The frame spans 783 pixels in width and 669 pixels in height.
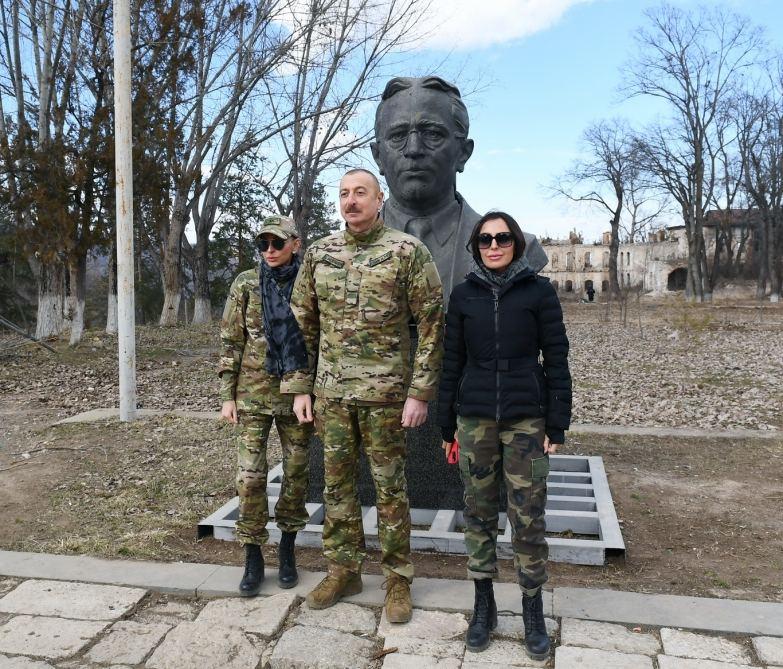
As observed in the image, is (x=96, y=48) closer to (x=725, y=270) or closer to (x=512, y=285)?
(x=512, y=285)

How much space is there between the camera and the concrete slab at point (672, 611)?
2.96m

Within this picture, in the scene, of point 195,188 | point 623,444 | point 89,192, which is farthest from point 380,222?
point 195,188

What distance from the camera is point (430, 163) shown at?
414cm

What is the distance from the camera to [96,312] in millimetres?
29547

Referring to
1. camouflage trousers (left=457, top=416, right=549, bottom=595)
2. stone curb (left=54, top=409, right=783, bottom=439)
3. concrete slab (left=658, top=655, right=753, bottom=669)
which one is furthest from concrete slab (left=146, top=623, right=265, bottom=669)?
stone curb (left=54, top=409, right=783, bottom=439)

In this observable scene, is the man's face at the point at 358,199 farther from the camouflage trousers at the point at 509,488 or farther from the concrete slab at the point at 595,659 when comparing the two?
the concrete slab at the point at 595,659

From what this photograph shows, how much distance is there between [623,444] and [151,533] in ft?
13.9

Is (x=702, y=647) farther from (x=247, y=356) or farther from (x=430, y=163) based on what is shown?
(x=430, y=163)

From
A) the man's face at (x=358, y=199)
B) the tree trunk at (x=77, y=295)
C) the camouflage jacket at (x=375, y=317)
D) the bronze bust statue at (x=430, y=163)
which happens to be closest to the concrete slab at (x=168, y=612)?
the camouflage jacket at (x=375, y=317)

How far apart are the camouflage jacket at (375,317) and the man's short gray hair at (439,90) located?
136 cm

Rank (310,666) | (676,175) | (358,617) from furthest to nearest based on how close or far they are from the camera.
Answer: (676,175)
(358,617)
(310,666)

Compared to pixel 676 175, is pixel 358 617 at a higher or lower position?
lower

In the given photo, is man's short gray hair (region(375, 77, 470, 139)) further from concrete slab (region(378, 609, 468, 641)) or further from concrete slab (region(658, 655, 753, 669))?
concrete slab (region(658, 655, 753, 669))

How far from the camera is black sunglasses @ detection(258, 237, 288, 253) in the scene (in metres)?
3.33
